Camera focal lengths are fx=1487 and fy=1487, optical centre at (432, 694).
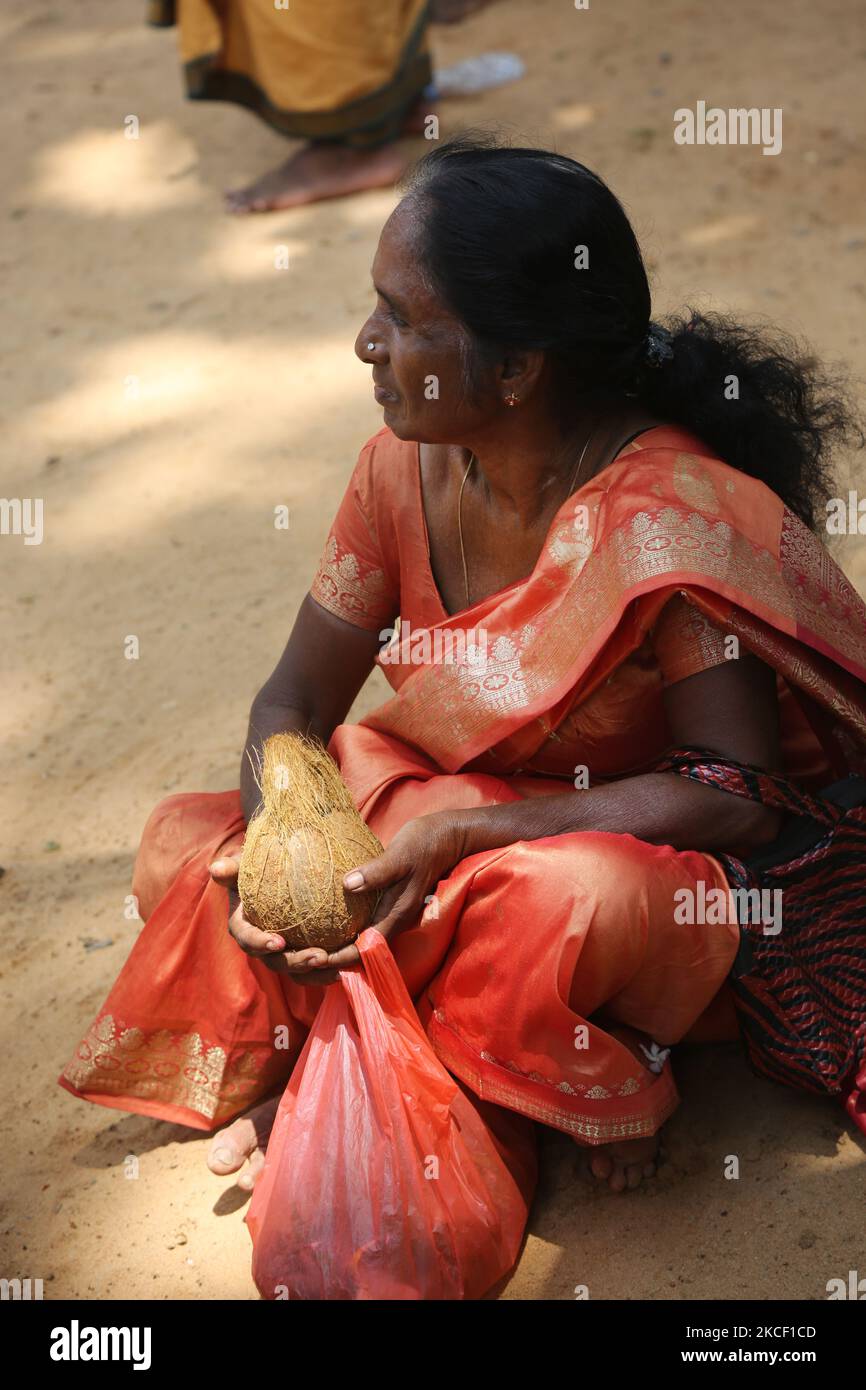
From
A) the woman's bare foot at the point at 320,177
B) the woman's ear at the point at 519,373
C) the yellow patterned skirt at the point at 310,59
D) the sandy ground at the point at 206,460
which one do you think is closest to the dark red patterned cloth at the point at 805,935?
the sandy ground at the point at 206,460

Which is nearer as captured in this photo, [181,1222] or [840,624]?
[840,624]

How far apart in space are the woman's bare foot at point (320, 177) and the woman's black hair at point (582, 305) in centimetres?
424

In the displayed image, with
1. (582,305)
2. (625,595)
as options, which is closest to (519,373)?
(582,305)

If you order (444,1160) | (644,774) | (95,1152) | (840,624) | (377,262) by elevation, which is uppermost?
(377,262)

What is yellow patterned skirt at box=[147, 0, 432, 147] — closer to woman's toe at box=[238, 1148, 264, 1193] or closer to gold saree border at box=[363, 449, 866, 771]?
gold saree border at box=[363, 449, 866, 771]

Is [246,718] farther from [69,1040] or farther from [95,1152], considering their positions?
[95,1152]

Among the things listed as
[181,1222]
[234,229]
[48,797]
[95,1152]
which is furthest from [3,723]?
[234,229]

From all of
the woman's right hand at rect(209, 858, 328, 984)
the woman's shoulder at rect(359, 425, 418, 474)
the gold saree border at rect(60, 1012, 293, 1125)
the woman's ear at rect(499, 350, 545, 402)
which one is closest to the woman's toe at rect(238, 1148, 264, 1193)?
the gold saree border at rect(60, 1012, 293, 1125)

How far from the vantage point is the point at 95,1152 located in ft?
9.57

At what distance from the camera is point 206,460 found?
5.18m

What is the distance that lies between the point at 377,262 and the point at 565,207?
1.14 ft

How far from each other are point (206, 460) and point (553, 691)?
115 inches

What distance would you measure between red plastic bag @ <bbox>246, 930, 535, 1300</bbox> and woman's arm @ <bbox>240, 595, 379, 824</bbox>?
632 mm

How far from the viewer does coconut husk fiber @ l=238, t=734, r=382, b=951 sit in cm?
245
